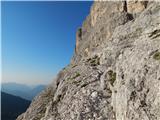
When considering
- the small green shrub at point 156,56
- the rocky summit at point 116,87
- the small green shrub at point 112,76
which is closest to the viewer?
the rocky summit at point 116,87

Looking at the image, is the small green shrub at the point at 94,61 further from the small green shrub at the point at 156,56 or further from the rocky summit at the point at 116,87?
the small green shrub at the point at 156,56

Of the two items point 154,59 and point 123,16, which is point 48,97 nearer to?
point 154,59

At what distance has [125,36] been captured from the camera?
39750 mm

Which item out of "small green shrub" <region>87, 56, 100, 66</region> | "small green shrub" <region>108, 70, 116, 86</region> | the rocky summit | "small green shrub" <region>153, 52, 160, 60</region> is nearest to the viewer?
the rocky summit

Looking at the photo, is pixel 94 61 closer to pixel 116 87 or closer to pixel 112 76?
pixel 112 76

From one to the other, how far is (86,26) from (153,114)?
96523 mm

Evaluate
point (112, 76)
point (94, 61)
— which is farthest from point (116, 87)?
point (94, 61)

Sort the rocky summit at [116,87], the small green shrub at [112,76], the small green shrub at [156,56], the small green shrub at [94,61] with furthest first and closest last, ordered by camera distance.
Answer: the small green shrub at [94,61], the small green shrub at [112,76], the small green shrub at [156,56], the rocky summit at [116,87]

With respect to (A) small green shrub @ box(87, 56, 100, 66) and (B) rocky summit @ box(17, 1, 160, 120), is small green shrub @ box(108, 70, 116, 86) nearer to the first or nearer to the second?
(B) rocky summit @ box(17, 1, 160, 120)

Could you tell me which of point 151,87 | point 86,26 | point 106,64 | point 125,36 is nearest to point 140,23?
point 125,36

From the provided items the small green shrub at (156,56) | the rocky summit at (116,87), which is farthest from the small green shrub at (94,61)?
the small green shrub at (156,56)

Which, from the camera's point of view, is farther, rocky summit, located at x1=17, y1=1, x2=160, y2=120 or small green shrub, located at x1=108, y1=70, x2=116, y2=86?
small green shrub, located at x1=108, y1=70, x2=116, y2=86

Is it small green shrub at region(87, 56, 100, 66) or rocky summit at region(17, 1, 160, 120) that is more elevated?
small green shrub at region(87, 56, 100, 66)

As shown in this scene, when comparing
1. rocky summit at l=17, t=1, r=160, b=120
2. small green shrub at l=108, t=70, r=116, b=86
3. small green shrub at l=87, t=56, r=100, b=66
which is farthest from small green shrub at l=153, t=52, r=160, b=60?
small green shrub at l=87, t=56, r=100, b=66
